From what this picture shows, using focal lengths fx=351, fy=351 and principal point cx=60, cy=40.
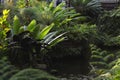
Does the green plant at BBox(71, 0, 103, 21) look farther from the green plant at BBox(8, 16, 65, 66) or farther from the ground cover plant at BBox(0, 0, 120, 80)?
the green plant at BBox(8, 16, 65, 66)

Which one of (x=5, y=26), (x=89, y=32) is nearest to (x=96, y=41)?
(x=89, y=32)

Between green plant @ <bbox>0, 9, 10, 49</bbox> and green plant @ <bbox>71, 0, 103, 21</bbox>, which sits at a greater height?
green plant @ <bbox>0, 9, 10, 49</bbox>

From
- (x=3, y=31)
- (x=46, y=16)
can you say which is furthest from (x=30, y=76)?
(x=46, y=16)

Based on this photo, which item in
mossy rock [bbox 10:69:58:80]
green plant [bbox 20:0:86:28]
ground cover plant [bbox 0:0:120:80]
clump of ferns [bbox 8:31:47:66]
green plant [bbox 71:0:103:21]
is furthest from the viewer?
green plant [bbox 71:0:103:21]

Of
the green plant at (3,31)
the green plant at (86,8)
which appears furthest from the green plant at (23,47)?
the green plant at (86,8)

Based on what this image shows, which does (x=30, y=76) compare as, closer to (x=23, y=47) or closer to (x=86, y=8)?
(x=23, y=47)

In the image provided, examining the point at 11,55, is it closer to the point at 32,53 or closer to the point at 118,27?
the point at 32,53

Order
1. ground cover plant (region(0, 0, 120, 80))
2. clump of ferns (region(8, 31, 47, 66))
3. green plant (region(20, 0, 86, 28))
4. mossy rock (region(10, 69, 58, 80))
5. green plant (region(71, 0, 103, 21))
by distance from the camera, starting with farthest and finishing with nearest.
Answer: green plant (region(71, 0, 103, 21)) < green plant (region(20, 0, 86, 28)) < clump of ferns (region(8, 31, 47, 66)) < ground cover plant (region(0, 0, 120, 80)) < mossy rock (region(10, 69, 58, 80))

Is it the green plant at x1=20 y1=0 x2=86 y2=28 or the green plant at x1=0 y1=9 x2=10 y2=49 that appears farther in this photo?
the green plant at x1=20 y1=0 x2=86 y2=28

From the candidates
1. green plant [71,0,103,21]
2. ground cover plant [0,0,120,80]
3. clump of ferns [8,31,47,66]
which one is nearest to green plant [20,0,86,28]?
ground cover plant [0,0,120,80]

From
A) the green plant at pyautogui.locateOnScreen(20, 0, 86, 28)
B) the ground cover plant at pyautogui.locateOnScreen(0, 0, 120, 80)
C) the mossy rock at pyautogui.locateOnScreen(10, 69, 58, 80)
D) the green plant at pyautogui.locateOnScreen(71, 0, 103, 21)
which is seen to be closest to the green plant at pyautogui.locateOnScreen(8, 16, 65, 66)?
the ground cover plant at pyautogui.locateOnScreen(0, 0, 120, 80)

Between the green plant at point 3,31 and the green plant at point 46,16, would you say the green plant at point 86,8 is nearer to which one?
the green plant at point 46,16

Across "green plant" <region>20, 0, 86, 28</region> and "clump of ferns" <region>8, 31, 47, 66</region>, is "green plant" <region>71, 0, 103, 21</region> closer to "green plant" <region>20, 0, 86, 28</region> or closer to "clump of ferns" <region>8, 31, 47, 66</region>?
"green plant" <region>20, 0, 86, 28</region>

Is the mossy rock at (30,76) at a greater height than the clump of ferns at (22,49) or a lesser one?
greater
